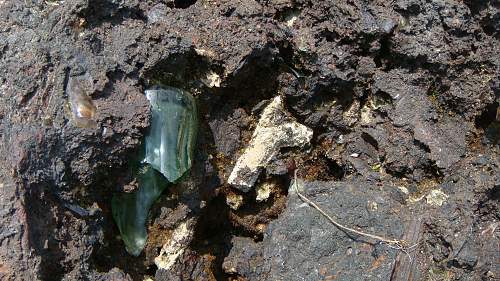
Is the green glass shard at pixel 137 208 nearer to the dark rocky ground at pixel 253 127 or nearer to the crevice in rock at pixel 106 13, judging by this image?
the dark rocky ground at pixel 253 127

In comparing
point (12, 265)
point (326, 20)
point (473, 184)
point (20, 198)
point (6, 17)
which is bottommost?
point (12, 265)

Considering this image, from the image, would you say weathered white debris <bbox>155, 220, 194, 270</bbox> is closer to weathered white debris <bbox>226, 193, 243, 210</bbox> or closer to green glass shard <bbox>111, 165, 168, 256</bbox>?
green glass shard <bbox>111, 165, 168, 256</bbox>

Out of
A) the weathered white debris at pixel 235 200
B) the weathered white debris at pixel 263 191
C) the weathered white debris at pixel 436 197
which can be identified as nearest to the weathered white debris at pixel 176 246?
the weathered white debris at pixel 235 200

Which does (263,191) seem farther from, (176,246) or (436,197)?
(436,197)

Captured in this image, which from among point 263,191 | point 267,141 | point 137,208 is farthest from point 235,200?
point 137,208

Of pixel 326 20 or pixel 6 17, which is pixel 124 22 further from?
pixel 326 20

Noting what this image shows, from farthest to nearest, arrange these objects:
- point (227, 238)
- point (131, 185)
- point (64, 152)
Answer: point (227, 238) < point (131, 185) < point (64, 152)

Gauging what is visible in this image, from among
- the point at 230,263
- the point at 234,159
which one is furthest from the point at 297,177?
the point at 230,263

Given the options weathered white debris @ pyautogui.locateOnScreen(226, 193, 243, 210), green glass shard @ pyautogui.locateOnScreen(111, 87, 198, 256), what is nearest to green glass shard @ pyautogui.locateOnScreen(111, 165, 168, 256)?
green glass shard @ pyautogui.locateOnScreen(111, 87, 198, 256)
